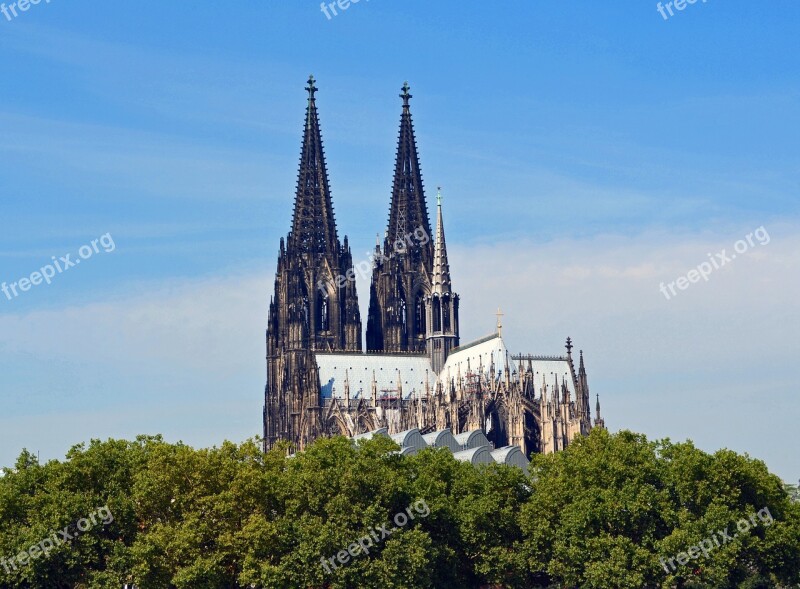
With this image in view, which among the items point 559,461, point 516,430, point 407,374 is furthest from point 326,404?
point 559,461

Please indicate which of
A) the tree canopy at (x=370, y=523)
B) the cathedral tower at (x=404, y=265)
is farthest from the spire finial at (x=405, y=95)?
the tree canopy at (x=370, y=523)

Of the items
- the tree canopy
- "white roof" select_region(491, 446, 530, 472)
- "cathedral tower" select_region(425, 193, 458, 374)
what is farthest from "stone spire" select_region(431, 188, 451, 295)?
the tree canopy

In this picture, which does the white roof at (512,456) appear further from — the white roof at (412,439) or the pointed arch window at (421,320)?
the pointed arch window at (421,320)

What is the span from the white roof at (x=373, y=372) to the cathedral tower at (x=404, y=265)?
260 centimetres

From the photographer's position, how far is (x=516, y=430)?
167375 mm

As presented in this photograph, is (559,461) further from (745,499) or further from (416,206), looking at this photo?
(416,206)

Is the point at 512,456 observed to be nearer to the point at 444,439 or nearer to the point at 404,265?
the point at 444,439

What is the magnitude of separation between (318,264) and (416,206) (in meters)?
13.4

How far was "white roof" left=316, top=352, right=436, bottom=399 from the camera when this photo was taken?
18212 centimetres

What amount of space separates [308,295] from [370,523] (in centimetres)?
9553

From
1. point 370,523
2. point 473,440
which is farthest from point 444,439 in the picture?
point 370,523

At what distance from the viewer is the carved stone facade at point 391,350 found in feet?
561

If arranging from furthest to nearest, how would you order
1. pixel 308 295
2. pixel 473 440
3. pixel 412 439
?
pixel 308 295 → pixel 473 440 → pixel 412 439

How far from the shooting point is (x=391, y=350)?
18900 centimetres
